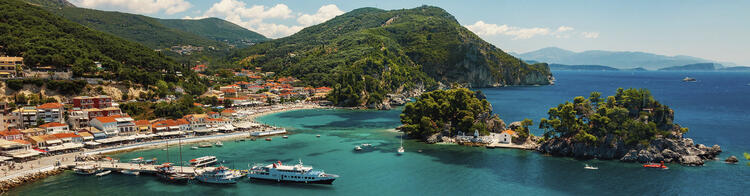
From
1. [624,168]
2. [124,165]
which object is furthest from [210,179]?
[624,168]

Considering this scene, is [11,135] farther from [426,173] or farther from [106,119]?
[426,173]

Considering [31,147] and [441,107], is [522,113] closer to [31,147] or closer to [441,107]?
[441,107]

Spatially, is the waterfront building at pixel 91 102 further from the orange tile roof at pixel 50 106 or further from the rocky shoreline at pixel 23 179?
the rocky shoreline at pixel 23 179

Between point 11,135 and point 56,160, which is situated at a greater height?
point 11,135

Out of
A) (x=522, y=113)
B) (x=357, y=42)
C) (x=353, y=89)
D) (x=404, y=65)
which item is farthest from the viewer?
(x=357, y=42)

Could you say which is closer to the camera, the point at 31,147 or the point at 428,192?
the point at 428,192

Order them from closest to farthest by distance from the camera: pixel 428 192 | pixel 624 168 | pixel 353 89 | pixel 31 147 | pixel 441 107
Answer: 1. pixel 428 192
2. pixel 624 168
3. pixel 31 147
4. pixel 441 107
5. pixel 353 89

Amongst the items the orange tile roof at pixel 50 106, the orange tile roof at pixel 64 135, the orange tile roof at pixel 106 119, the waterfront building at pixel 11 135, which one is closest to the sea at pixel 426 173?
the orange tile roof at pixel 64 135

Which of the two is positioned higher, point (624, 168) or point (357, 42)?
point (357, 42)

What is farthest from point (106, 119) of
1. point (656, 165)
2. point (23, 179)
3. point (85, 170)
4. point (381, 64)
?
point (381, 64)
